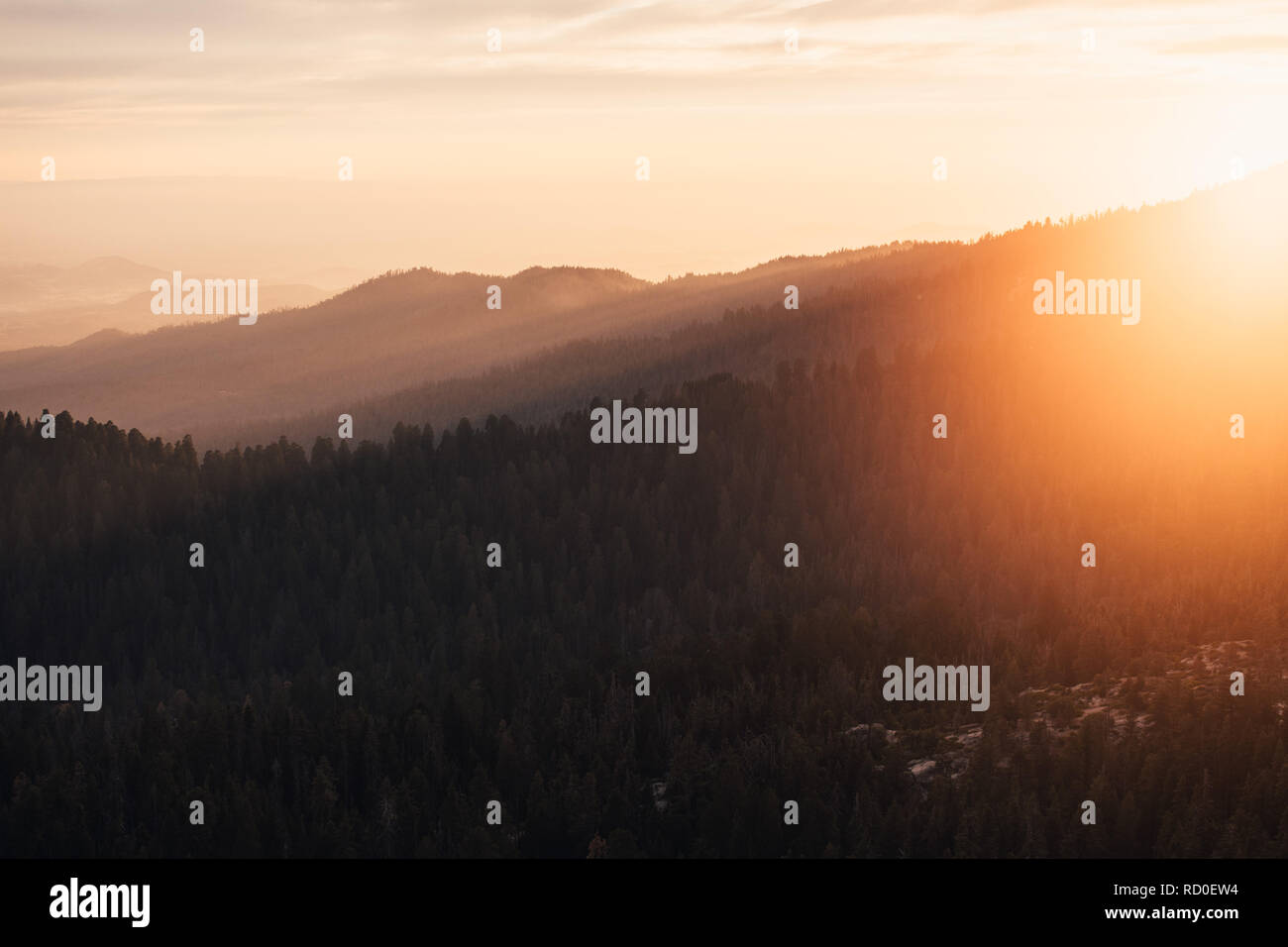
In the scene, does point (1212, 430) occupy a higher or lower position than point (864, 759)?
higher

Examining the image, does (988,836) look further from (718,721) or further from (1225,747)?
(718,721)

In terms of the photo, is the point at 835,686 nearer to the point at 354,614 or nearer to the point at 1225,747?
the point at 1225,747

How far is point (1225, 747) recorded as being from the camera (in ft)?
285

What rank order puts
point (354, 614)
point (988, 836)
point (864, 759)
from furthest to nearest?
point (354, 614) → point (864, 759) → point (988, 836)

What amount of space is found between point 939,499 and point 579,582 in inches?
1915

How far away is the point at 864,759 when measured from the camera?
325ft

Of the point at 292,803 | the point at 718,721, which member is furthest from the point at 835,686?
the point at 292,803

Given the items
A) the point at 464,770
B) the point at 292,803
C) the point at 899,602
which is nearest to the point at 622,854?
the point at 464,770

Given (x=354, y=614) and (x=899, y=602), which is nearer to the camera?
(x=899, y=602)

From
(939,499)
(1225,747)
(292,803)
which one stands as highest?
(939,499)

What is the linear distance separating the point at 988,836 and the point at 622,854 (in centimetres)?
2210
